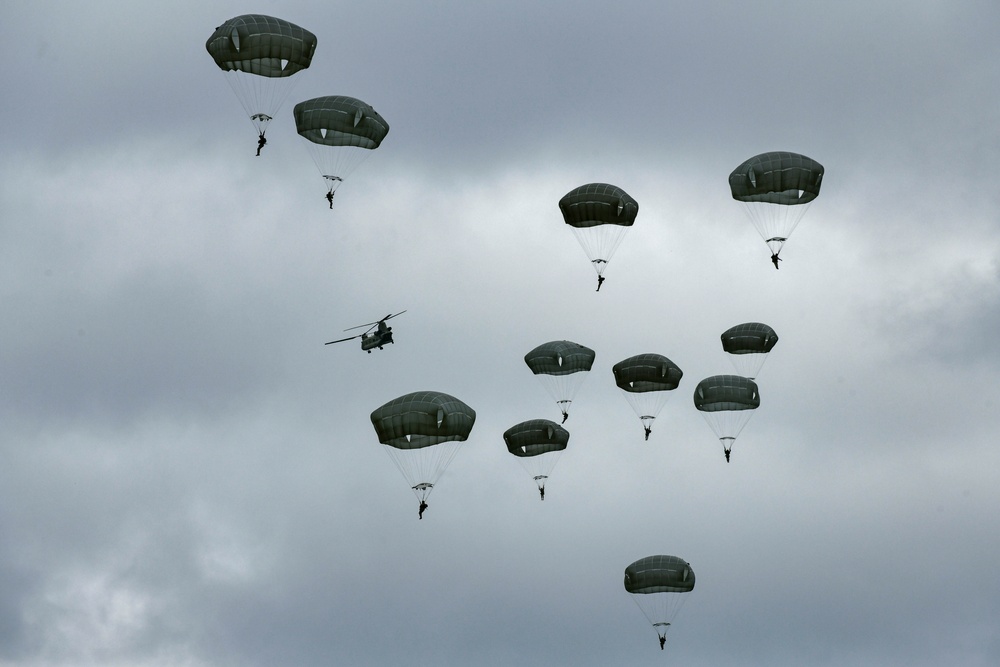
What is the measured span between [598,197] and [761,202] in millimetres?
9898

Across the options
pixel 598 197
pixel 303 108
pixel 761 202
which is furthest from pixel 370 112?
pixel 761 202

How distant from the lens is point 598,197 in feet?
284

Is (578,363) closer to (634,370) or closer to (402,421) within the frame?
(634,370)

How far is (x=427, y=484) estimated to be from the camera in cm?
7988

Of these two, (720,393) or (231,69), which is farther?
(720,393)

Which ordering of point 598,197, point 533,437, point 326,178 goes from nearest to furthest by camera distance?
1. point 326,178
2. point 598,197
3. point 533,437

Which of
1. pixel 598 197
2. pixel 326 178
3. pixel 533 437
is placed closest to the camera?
pixel 326 178

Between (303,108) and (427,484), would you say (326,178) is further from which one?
(427,484)

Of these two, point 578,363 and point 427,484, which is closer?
point 427,484

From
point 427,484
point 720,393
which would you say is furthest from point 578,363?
point 427,484

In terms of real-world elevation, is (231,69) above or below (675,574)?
above

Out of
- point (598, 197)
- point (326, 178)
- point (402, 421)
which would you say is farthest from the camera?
point (598, 197)

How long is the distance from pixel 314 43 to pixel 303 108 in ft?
11.5

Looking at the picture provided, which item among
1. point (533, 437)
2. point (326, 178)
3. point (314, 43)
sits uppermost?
point (314, 43)
